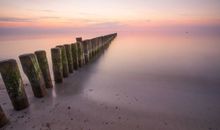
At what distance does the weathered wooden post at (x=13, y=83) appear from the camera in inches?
133

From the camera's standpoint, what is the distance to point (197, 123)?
10.4 ft

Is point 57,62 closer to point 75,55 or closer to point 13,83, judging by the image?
point 75,55

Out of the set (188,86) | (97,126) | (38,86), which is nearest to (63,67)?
(38,86)

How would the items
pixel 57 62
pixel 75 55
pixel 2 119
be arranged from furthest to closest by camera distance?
pixel 75 55
pixel 57 62
pixel 2 119

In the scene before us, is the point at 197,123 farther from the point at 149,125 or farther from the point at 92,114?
the point at 92,114

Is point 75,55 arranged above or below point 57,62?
below

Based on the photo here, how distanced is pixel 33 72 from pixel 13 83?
1.94ft

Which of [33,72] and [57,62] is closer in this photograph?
[33,72]

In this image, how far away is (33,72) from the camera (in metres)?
4.00

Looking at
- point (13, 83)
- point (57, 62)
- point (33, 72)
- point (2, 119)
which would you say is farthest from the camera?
point (57, 62)

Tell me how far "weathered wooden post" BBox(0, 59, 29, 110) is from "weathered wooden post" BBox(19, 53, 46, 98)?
392 millimetres

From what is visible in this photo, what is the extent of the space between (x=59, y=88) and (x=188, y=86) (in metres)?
3.99

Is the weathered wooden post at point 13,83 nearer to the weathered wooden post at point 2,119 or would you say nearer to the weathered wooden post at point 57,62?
the weathered wooden post at point 2,119

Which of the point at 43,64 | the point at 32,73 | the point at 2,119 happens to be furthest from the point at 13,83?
the point at 43,64
